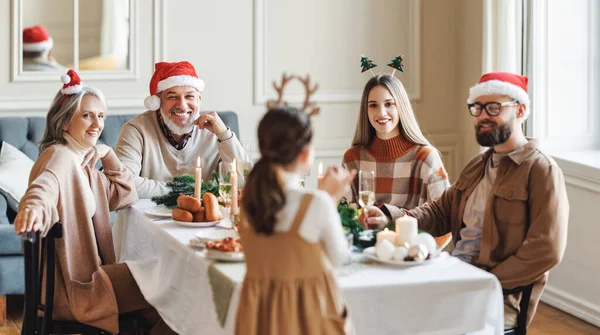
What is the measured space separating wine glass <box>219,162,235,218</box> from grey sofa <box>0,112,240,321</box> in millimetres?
1539

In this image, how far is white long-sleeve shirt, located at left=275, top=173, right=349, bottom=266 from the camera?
2.11 metres

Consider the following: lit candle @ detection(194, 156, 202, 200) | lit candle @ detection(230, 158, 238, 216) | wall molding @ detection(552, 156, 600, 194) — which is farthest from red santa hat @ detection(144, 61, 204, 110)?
wall molding @ detection(552, 156, 600, 194)

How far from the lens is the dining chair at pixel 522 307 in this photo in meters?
2.73

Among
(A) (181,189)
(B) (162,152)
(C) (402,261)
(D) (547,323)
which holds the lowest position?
(D) (547,323)

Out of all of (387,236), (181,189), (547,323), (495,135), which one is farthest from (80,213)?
(547,323)

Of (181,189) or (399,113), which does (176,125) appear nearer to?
(181,189)

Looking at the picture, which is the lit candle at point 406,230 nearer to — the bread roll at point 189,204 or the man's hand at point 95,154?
the bread roll at point 189,204

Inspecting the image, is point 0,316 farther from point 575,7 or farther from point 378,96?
point 575,7

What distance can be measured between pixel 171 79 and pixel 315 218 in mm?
2117

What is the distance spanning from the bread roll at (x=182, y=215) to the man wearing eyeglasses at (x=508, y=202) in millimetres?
629

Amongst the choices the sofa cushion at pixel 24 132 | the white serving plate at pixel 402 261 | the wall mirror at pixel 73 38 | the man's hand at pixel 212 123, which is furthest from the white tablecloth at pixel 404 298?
the wall mirror at pixel 73 38

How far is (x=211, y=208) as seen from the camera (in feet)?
10.4

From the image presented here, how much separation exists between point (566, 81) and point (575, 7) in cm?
39

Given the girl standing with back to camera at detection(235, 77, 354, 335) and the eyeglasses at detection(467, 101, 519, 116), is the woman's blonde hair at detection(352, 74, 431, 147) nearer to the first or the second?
the eyeglasses at detection(467, 101, 519, 116)
